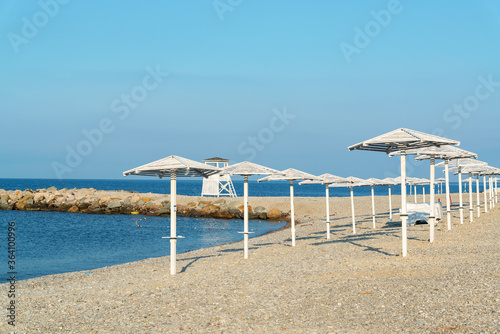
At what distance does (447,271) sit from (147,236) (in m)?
23.5

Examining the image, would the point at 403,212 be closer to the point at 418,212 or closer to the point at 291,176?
the point at 291,176

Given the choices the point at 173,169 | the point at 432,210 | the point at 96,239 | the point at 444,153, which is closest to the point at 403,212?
the point at 432,210

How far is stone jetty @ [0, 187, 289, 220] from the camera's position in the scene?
43.5 metres

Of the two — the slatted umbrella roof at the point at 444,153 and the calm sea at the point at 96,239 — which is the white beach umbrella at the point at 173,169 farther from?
the calm sea at the point at 96,239

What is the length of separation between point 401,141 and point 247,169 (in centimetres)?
458

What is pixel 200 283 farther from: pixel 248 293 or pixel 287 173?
pixel 287 173

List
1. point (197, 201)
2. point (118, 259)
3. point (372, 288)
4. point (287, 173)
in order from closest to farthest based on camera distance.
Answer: point (372, 288), point (287, 173), point (118, 259), point (197, 201)

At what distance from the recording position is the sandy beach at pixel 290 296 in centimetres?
684

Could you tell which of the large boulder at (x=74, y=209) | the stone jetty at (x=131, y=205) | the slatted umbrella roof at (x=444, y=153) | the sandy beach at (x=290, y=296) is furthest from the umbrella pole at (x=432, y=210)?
the large boulder at (x=74, y=209)

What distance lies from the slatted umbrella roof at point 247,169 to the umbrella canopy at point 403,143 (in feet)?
→ 9.08

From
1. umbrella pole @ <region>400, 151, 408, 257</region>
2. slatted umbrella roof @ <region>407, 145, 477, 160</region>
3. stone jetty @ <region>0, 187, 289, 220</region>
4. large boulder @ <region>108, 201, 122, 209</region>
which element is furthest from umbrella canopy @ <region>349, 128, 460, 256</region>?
large boulder @ <region>108, 201, 122, 209</region>

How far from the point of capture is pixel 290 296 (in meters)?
8.57

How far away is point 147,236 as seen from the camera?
1189 inches

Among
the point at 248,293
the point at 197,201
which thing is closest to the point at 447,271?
the point at 248,293
